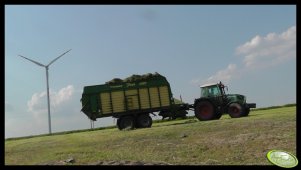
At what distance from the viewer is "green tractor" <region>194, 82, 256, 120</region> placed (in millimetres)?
29156

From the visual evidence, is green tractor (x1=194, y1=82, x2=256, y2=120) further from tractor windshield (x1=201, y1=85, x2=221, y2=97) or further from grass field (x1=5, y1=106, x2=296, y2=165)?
grass field (x1=5, y1=106, x2=296, y2=165)

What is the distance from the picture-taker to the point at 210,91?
30703mm

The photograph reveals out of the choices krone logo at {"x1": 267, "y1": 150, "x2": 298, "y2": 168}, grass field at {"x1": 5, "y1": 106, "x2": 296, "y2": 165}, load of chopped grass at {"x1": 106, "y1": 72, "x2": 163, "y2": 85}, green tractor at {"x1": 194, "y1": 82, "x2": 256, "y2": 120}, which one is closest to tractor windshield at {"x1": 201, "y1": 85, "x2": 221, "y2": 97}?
green tractor at {"x1": 194, "y1": 82, "x2": 256, "y2": 120}

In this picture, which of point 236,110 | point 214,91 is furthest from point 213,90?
point 236,110

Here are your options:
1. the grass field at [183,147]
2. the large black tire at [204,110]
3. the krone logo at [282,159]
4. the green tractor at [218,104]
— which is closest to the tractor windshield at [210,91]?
the green tractor at [218,104]

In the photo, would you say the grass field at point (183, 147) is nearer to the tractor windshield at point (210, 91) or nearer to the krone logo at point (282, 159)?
the krone logo at point (282, 159)

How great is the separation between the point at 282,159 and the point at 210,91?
15966mm

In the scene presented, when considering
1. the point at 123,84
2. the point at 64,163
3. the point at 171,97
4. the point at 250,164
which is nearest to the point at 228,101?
the point at 171,97

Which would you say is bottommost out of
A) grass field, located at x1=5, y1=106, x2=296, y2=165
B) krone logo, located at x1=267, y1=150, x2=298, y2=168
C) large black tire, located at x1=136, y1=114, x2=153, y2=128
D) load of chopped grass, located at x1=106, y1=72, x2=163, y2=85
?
krone logo, located at x1=267, y1=150, x2=298, y2=168

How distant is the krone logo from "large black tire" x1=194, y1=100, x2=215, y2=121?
1350 cm

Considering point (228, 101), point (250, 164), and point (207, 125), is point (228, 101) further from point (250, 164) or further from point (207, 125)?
point (250, 164)

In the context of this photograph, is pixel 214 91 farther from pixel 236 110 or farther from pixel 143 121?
pixel 143 121
